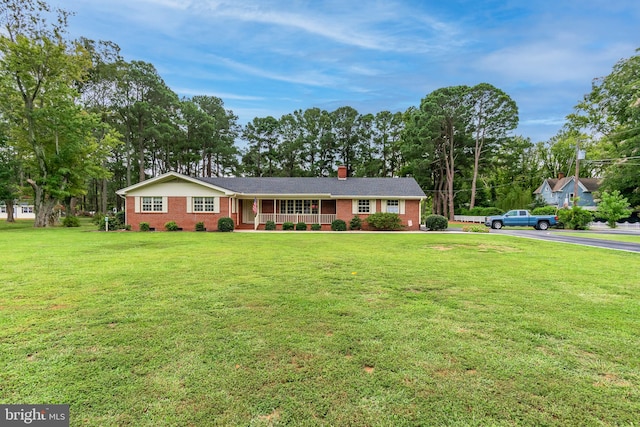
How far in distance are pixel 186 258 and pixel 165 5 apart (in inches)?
462

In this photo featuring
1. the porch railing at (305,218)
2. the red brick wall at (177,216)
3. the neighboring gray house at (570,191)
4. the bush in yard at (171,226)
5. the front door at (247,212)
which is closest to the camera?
the bush in yard at (171,226)

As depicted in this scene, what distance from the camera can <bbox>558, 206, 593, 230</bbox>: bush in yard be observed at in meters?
22.3

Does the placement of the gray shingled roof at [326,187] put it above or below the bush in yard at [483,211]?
above

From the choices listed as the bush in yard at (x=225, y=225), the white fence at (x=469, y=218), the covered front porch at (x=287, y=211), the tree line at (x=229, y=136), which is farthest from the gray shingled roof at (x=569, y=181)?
the bush in yard at (x=225, y=225)

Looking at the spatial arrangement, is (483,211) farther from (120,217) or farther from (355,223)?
(120,217)

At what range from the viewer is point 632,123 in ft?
95.5

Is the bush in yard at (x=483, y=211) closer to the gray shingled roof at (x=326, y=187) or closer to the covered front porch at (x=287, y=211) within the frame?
the gray shingled roof at (x=326, y=187)

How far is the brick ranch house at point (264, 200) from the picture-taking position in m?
20.8

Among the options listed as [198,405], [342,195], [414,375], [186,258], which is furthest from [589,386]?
[342,195]

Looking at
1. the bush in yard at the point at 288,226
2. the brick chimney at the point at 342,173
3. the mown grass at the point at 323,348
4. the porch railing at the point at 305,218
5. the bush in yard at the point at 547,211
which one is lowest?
the mown grass at the point at 323,348

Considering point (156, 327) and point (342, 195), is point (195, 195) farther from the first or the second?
point (156, 327)

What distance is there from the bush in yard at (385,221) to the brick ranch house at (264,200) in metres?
0.84

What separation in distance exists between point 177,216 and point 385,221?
48.4 ft

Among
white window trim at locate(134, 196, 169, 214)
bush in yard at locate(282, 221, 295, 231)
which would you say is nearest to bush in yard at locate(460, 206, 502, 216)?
bush in yard at locate(282, 221, 295, 231)
